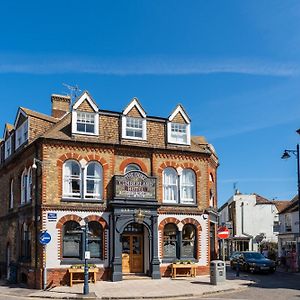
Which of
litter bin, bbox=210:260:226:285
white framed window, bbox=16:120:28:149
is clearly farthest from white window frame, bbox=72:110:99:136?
litter bin, bbox=210:260:226:285

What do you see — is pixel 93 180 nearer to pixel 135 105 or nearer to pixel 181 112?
pixel 135 105

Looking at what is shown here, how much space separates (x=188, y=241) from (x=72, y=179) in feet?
27.1

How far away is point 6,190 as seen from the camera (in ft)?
111

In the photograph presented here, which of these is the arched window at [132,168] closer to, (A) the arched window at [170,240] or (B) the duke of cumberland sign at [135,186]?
(B) the duke of cumberland sign at [135,186]

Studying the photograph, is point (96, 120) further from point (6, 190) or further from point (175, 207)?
point (6, 190)

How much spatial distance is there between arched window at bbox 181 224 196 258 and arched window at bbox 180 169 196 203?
5.46ft

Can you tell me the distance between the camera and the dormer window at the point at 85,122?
1089 inches

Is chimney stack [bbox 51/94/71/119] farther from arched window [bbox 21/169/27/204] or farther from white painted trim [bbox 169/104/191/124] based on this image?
white painted trim [bbox 169/104/191/124]

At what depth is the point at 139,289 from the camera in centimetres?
2361

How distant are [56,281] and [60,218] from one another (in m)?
3.27

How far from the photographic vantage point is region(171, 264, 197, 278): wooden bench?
93.1ft

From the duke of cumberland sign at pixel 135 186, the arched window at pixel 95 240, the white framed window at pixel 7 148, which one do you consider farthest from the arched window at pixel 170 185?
the white framed window at pixel 7 148

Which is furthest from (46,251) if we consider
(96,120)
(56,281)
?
(96,120)

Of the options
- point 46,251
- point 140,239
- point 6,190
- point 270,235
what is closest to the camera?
point 46,251
